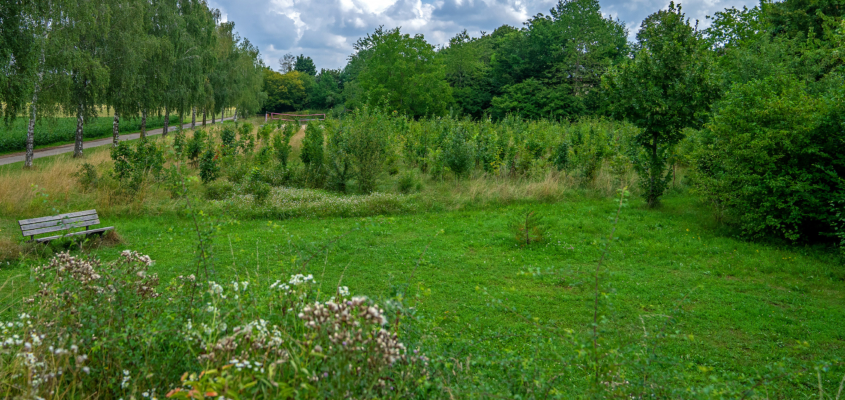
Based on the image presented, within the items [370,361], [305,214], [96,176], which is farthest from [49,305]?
[96,176]

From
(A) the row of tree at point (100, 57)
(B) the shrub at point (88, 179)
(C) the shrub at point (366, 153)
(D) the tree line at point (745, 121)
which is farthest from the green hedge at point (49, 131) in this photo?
(D) the tree line at point (745, 121)

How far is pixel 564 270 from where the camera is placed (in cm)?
335

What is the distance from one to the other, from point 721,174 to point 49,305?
35.4 ft

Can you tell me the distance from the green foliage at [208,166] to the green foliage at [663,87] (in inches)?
408

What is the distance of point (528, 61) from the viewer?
134 feet

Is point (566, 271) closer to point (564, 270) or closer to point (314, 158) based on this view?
point (564, 270)

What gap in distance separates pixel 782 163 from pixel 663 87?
317 centimetres

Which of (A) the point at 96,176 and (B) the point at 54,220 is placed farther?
(A) the point at 96,176

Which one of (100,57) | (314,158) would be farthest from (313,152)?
(100,57)

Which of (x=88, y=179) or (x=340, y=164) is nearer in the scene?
(x=88, y=179)

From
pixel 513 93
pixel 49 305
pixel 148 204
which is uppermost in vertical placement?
pixel 513 93

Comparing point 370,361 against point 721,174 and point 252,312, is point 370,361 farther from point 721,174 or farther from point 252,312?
point 721,174

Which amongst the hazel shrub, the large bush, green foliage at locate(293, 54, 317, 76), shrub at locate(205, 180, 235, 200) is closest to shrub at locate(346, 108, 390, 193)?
shrub at locate(205, 180, 235, 200)

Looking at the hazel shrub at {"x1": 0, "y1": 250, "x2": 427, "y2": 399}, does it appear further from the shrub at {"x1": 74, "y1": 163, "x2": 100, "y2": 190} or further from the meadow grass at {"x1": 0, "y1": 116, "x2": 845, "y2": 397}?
the shrub at {"x1": 74, "y1": 163, "x2": 100, "y2": 190}
